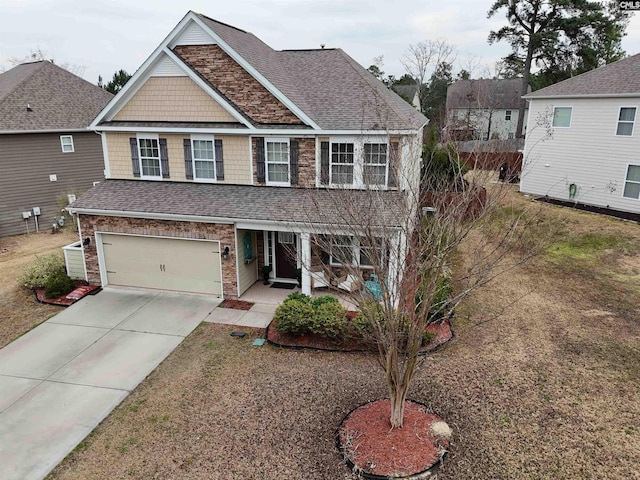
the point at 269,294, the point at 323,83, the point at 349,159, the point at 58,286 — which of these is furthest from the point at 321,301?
the point at 58,286

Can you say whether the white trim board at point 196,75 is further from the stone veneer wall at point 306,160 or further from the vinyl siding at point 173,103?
the stone veneer wall at point 306,160

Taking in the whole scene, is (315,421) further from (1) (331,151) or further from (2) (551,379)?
(1) (331,151)

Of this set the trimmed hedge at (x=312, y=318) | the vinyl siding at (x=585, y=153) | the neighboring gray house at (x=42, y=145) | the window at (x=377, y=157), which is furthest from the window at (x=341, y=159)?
the neighboring gray house at (x=42, y=145)

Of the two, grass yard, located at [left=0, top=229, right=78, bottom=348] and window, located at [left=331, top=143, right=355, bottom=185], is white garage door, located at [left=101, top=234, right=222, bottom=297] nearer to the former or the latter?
grass yard, located at [left=0, top=229, right=78, bottom=348]

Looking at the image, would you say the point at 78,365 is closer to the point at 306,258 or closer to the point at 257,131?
the point at 306,258

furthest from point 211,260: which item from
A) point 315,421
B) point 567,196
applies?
point 567,196

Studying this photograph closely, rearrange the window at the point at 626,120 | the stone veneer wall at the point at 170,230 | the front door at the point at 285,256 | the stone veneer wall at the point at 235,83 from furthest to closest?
the window at the point at 626,120 → the front door at the point at 285,256 → the stone veneer wall at the point at 235,83 → the stone veneer wall at the point at 170,230
